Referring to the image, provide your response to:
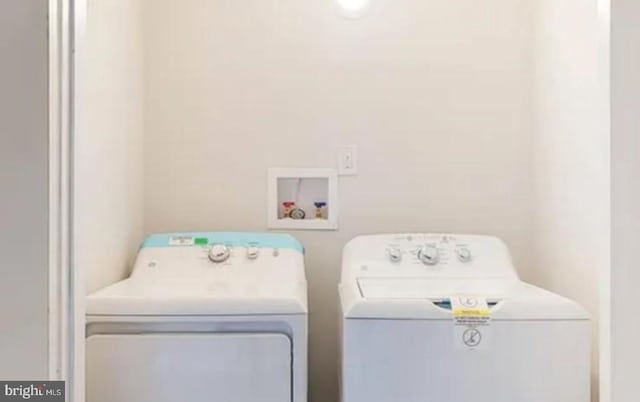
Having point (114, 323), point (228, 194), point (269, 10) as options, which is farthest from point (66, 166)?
point (269, 10)

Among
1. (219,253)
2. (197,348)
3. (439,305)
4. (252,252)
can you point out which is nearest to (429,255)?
(439,305)

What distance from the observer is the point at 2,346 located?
97 centimetres

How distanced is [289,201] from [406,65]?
27.6 inches

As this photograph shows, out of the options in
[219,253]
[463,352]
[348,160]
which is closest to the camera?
[463,352]

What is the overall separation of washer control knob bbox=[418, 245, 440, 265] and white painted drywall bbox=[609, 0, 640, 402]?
0.88 metres

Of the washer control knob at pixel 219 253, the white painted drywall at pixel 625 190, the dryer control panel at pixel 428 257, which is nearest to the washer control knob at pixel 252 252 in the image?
the washer control knob at pixel 219 253

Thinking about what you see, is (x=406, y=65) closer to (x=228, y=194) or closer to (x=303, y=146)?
(x=303, y=146)

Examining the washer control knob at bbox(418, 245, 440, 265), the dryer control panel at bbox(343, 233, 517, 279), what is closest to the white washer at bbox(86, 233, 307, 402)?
the dryer control panel at bbox(343, 233, 517, 279)

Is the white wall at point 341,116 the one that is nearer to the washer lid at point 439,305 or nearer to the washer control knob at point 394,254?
the washer control knob at point 394,254

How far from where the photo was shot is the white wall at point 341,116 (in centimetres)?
226

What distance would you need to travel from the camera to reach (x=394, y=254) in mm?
1958

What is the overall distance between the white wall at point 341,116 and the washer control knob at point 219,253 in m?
0.33

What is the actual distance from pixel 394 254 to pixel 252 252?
18.8 inches

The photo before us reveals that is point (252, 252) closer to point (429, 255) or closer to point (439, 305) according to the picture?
point (429, 255)
